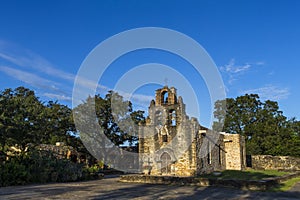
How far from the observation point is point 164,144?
2077cm

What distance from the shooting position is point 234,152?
24.6 metres

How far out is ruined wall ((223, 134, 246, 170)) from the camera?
24.4 meters

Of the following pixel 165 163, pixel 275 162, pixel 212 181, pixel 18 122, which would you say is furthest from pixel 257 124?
pixel 18 122

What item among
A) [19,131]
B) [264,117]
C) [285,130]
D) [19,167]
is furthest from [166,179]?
[264,117]

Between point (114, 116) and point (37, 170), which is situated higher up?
point (114, 116)

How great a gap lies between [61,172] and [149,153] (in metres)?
7.21

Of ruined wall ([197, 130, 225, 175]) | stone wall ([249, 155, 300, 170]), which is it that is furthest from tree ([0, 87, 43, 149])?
stone wall ([249, 155, 300, 170])

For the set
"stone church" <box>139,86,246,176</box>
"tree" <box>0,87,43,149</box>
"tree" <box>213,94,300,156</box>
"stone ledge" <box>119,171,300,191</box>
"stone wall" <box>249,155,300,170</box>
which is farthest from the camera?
"tree" <box>213,94,300,156</box>

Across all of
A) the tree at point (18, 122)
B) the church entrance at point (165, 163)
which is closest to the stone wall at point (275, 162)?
the church entrance at point (165, 163)

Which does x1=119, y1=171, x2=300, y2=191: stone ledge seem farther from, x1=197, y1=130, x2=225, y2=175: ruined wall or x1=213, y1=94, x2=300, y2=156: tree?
x1=213, y1=94, x2=300, y2=156: tree

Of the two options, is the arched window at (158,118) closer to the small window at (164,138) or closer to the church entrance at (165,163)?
the small window at (164,138)

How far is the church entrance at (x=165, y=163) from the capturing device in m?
20.3

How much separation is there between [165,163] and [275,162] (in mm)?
12431

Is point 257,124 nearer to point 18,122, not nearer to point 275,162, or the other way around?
point 275,162
